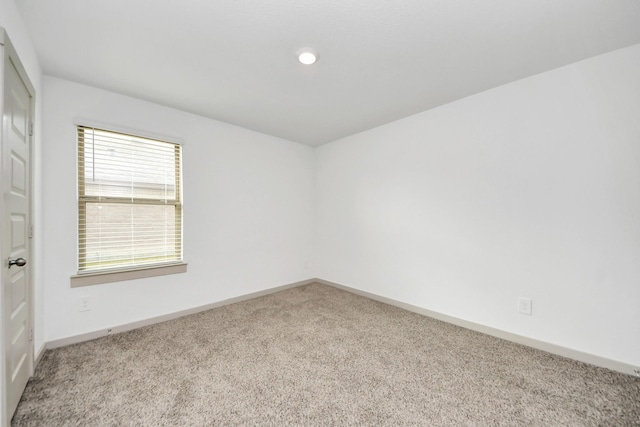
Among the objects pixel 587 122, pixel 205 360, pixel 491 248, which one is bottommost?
pixel 205 360

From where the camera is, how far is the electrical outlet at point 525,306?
2.28m

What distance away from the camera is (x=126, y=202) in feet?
8.54

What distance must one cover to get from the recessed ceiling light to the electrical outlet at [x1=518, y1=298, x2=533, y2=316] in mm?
2810

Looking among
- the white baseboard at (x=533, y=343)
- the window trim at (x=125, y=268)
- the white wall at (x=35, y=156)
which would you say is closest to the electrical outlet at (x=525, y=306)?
the white baseboard at (x=533, y=343)

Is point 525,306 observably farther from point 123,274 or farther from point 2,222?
point 123,274

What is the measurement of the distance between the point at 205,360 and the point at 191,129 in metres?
2.52

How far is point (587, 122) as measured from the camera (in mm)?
2014

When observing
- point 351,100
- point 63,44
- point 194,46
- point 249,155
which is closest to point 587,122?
point 351,100

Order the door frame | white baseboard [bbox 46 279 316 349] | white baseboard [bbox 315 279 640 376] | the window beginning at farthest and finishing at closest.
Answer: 1. the window
2. white baseboard [bbox 46 279 316 349]
3. white baseboard [bbox 315 279 640 376]
4. the door frame

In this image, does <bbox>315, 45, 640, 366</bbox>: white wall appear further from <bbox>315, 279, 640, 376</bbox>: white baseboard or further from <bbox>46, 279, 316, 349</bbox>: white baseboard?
<bbox>46, 279, 316, 349</bbox>: white baseboard

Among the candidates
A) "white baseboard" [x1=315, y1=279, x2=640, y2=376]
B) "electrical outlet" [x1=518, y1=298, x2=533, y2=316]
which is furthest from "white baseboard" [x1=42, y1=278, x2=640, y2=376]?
"electrical outlet" [x1=518, y1=298, x2=533, y2=316]

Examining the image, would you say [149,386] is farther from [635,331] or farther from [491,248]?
[635,331]

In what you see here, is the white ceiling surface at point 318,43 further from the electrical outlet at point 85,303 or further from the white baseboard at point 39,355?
the white baseboard at point 39,355

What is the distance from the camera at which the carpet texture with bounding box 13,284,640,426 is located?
1.49m
